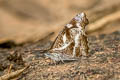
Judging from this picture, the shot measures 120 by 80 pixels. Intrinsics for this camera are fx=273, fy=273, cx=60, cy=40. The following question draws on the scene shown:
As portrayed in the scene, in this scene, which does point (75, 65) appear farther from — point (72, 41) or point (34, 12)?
point (34, 12)

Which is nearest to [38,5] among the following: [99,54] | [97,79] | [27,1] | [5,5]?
[27,1]

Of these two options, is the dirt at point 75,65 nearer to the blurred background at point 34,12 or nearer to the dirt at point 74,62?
the dirt at point 74,62

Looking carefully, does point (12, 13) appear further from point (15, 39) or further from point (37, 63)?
point (37, 63)

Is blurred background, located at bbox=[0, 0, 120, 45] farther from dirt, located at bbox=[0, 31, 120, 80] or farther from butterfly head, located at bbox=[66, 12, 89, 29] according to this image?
butterfly head, located at bbox=[66, 12, 89, 29]

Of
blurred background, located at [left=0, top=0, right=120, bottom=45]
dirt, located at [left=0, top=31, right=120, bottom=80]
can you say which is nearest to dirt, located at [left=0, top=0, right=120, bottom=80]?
dirt, located at [left=0, top=31, right=120, bottom=80]

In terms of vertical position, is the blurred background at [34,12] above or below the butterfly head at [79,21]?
above

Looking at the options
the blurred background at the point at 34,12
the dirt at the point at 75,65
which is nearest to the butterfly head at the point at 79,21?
the dirt at the point at 75,65
